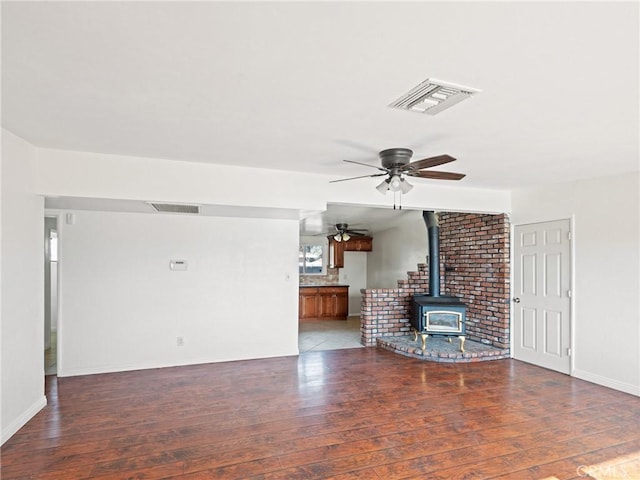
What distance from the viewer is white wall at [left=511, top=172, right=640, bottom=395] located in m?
4.03

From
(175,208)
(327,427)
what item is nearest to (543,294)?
(327,427)

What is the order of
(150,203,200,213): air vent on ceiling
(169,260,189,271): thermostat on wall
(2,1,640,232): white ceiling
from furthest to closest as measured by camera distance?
(169,260,189,271): thermostat on wall → (150,203,200,213): air vent on ceiling → (2,1,640,232): white ceiling

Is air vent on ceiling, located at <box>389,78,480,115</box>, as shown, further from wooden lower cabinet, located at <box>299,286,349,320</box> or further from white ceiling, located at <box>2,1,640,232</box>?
wooden lower cabinet, located at <box>299,286,349,320</box>

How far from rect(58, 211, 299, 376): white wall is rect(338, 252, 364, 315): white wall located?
4.69 metres

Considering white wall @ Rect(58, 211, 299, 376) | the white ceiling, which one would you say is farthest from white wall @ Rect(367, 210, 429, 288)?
the white ceiling

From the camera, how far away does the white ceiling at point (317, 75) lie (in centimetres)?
149

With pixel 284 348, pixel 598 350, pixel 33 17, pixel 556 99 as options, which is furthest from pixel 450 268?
pixel 33 17

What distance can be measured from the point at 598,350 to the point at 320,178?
3.70 meters

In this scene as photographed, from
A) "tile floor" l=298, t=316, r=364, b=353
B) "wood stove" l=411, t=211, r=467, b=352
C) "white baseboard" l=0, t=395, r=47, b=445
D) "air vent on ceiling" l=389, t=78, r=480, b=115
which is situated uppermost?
"air vent on ceiling" l=389, t=78, r=480, b=115

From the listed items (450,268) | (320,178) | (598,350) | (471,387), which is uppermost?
(320,178)

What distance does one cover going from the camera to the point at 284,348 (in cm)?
546

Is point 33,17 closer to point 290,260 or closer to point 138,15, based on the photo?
point 138,15

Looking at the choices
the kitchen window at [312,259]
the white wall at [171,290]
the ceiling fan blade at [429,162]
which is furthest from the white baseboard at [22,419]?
the kitchen window at [312,259]

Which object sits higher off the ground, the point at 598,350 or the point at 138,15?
the point at 138,15
